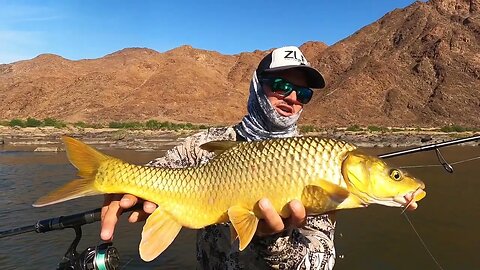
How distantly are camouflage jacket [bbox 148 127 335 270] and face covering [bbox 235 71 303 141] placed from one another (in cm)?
17

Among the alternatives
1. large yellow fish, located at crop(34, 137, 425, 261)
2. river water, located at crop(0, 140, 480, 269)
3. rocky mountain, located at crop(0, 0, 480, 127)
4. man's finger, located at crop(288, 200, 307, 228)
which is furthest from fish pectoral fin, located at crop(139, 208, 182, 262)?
rocky mountain, located at crop(0, 0, 480, 127)

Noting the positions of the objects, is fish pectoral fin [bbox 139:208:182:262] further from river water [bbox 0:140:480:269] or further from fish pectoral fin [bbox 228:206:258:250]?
river water [bbox 0:140:480:269]

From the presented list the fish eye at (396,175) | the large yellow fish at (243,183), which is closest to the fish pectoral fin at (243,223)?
the large yellow fish at (243,183)

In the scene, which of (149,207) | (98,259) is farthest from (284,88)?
(98,259)

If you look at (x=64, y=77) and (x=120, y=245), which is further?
(x=64, y=77)

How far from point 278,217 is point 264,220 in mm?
87

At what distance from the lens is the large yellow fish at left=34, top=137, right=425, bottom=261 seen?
221 cm

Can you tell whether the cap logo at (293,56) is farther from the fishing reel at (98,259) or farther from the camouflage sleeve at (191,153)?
the fishing reel at (98,259)

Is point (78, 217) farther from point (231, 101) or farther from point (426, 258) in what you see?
point (231, 101)

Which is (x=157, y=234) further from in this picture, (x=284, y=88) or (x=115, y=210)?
(x=284, y=88)

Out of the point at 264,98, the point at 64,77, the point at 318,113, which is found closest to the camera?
the point at 264,98

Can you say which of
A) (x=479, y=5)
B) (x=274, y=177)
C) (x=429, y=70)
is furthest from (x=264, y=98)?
(x=479, y=5)

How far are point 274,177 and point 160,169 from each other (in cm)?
63

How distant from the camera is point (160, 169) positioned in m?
2.50
